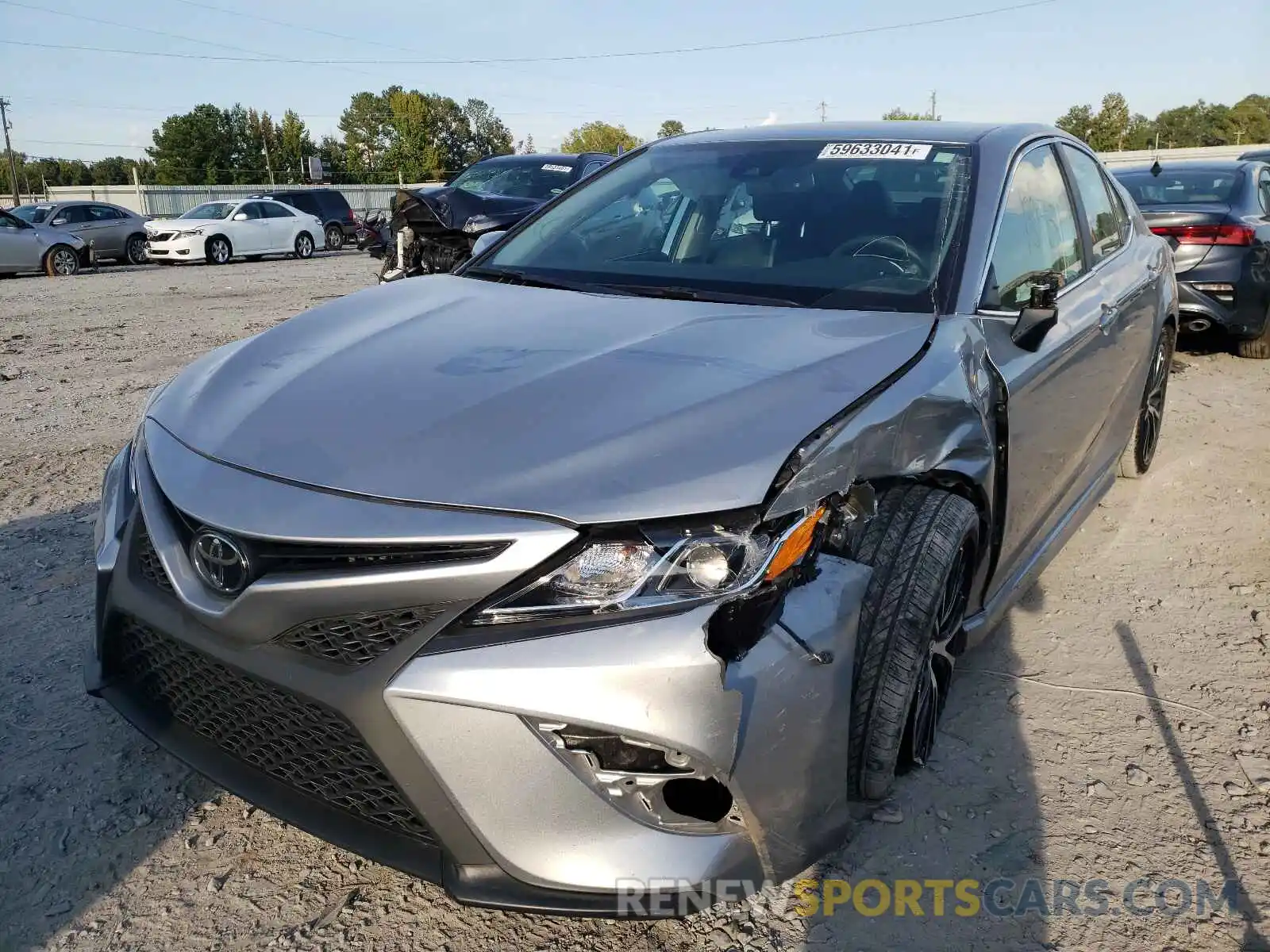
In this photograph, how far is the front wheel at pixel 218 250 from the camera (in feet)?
67.9

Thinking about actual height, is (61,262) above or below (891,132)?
below

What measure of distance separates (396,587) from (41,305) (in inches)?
503

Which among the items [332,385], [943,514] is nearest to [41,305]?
[332,385]

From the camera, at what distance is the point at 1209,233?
698 centimetres

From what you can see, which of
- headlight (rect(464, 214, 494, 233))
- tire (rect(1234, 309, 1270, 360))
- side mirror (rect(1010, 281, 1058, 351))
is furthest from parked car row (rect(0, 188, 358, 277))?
side mirror (rect(1010, 281, 1058, 351))

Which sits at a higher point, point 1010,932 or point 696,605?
point 696,605

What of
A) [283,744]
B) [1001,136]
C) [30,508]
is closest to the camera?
[283,744]

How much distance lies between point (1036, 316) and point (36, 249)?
19119 millimetres

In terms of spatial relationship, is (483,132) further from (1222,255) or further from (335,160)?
(1222,255)

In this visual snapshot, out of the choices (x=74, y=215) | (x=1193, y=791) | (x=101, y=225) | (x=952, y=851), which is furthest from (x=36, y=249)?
(x=1193, y=791)

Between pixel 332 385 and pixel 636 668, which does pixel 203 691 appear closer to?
pixel 332 385

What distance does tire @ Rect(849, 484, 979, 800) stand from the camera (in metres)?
2.04

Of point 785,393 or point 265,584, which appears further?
point 785,393

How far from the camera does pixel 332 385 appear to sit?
2207 millimetres
